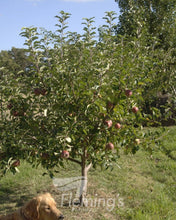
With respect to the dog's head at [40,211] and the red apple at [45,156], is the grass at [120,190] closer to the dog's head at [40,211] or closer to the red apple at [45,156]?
the red apple at [45,156]

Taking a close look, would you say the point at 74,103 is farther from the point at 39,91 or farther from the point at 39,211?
the point at 39,211

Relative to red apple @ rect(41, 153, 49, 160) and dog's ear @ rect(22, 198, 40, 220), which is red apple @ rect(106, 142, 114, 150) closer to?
red apple @ rect(41, 153, 49, 160)

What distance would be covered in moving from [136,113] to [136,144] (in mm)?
400

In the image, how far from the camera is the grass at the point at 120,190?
13.1 feet

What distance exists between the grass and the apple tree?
0.52m

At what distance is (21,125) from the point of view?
11.5ft

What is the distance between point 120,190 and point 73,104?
2.58m

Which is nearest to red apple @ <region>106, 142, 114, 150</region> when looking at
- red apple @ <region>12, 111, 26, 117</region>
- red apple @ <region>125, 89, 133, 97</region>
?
red apple @ <region>125, 89, 133, 97</region>

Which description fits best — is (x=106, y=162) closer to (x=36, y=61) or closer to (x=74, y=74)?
(x=74, y=74)

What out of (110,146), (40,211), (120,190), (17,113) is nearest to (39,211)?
(40,211)

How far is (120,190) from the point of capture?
4.92 meters

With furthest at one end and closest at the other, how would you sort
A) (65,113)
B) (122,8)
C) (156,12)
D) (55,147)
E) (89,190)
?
(122,8)
(156,12)
(89,190)
(65,113)
(55,147)

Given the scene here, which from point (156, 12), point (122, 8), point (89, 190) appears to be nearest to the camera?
point (89, 190)

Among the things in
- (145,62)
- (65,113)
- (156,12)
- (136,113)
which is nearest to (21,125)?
(65,113)
